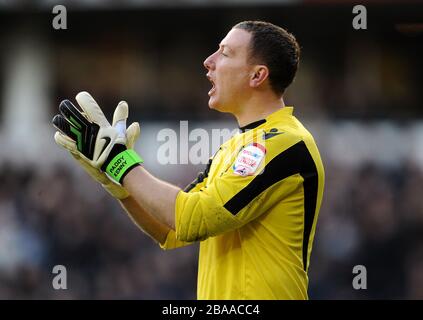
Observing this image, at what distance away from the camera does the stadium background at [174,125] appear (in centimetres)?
980

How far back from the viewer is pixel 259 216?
405 centimetres

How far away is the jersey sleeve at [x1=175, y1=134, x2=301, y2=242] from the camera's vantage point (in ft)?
12.7

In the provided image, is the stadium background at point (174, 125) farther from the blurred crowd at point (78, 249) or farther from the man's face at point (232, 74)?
the man's face at point (232, 74)

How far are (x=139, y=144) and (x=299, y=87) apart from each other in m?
2.84

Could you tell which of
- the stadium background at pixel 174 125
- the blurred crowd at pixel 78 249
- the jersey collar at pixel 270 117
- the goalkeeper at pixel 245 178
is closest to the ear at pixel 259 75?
the goalkeeper at pixel 245 178

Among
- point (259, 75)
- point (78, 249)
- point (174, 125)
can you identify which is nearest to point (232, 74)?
point (259, 75)

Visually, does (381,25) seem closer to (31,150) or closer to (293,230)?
(31,150)

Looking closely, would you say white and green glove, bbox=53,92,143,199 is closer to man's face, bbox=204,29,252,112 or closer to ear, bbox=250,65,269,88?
man's face, bbox=204,29,252,112

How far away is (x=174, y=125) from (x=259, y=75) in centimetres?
742

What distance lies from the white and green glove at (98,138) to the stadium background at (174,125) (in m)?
5.72

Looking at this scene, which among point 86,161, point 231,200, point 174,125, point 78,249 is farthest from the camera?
point 174,125

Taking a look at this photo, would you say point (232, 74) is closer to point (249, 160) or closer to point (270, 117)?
point (270, 117)

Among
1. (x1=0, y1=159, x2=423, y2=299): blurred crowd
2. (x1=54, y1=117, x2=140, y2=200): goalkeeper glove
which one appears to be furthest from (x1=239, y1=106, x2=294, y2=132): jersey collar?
(x1=0, y1=159, x2=423, y2=299): blurred crowd

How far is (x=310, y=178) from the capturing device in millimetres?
4066
